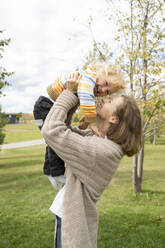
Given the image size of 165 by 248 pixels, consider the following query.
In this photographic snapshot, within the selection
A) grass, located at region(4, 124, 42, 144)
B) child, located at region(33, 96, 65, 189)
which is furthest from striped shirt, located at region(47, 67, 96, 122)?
grass, located at region(4, 124, 42, 144)

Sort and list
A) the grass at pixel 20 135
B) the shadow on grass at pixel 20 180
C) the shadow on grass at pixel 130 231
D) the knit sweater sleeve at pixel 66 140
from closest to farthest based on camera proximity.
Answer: the knit sweater sleeve at pixel 66 140 < the shadow on grass at pixel 130 231 < the shadow on grass at pixel 20 180 < the grass at pixel 20 135

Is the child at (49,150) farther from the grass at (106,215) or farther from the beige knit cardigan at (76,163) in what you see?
the grass at (106,215)

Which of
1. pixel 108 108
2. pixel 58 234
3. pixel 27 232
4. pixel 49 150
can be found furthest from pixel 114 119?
pixel 27 232

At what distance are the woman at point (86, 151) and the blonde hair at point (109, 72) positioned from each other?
0.13 meters

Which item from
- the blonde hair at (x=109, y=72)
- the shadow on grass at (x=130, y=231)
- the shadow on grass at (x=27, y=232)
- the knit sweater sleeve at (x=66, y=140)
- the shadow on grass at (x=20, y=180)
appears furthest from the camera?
the shadow on grass at (x=20, y=180)

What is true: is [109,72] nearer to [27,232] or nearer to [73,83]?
[73,83]

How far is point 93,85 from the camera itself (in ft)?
5.65

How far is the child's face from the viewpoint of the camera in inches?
71.6

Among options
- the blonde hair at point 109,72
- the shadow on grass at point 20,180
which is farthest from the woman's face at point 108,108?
the shadow on grass at point 20,180

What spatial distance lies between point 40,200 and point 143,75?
5.04 metres

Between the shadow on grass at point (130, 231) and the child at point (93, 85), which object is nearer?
the child at point (93, 85)

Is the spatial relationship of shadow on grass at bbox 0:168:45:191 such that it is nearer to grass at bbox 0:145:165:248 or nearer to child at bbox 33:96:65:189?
grass at bbox 0:145:165:248

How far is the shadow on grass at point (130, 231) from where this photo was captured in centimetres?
466

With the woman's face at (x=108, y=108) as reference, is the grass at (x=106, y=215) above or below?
below
